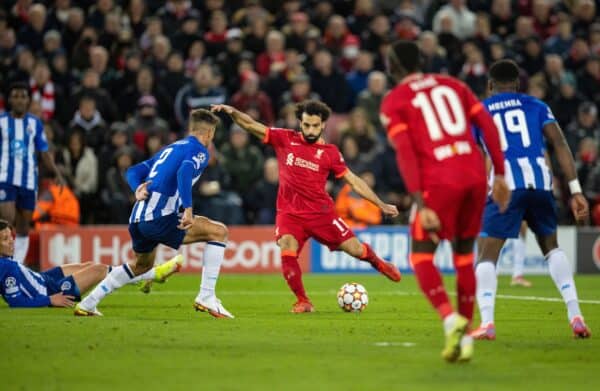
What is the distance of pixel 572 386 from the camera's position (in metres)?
6.96

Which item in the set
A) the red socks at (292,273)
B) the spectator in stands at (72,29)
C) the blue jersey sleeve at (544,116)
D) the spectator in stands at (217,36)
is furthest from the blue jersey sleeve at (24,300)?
the spectator in stands at (217,36)

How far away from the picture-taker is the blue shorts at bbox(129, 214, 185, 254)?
1148cm

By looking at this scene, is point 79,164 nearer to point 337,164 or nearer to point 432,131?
point 337,164

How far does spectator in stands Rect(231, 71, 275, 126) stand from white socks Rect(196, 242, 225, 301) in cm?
881

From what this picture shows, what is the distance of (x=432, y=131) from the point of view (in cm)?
812

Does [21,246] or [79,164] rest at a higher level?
[79,164]

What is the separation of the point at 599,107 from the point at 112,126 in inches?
378

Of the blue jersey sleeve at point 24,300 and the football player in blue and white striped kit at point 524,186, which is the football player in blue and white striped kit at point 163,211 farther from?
the football player in blue and white striped kit at point 524,186

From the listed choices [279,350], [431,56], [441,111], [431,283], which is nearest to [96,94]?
[431,56]

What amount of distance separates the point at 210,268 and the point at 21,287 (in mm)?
1899

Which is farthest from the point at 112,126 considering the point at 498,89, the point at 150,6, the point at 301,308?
the point at 498,89

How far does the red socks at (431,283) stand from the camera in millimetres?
7914

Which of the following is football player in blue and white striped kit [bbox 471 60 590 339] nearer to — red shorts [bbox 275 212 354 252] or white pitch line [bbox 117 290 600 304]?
red shorts [bbox 275 212 354 252]

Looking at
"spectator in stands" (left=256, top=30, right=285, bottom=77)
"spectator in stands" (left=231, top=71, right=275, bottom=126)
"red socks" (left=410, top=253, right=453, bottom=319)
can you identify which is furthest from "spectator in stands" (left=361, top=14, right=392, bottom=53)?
"red socks" (left=410, top=253, right=453, bottom=319)
